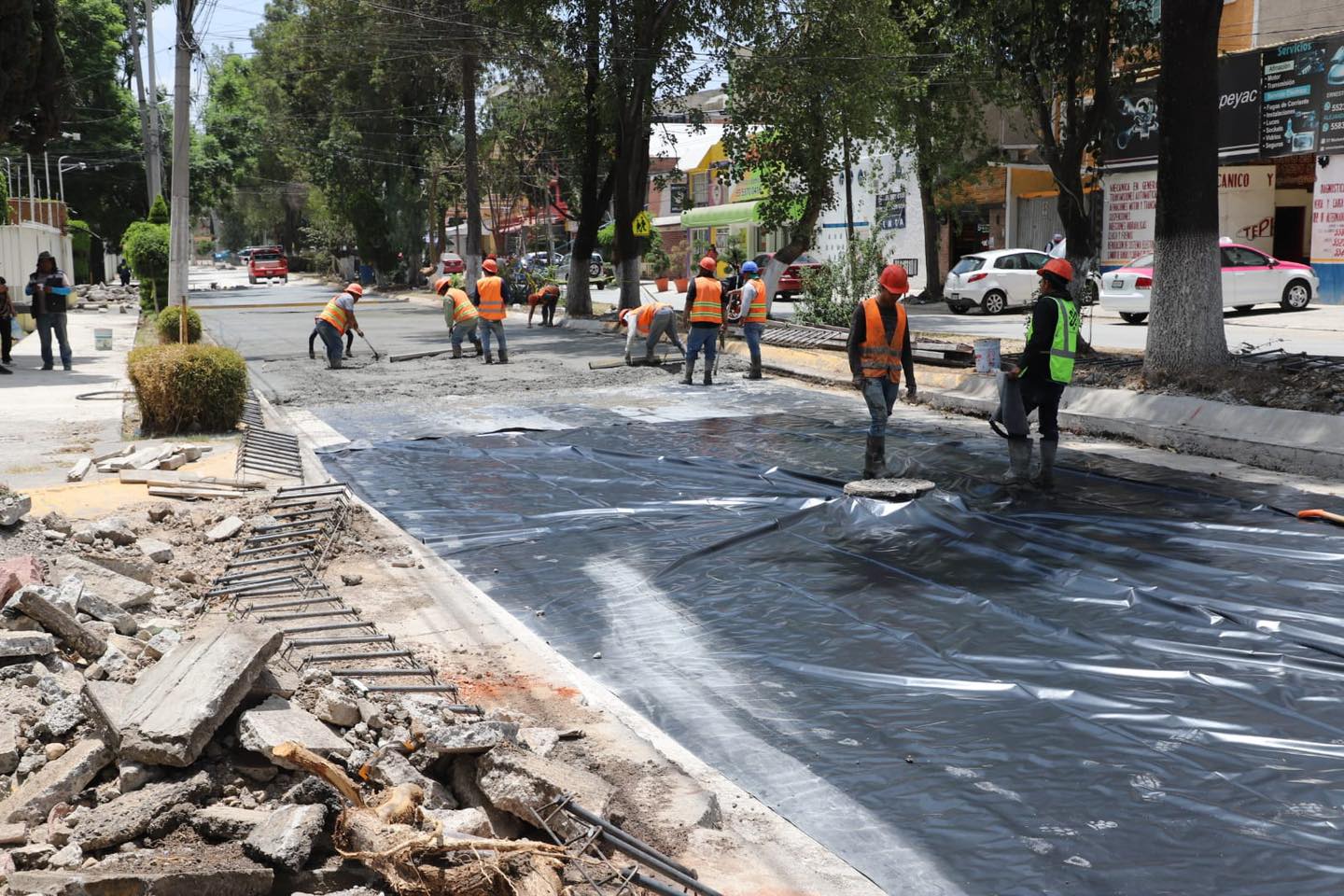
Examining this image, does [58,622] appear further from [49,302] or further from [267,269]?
[267,269]

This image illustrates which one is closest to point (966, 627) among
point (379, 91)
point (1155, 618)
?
point (1155, 618)

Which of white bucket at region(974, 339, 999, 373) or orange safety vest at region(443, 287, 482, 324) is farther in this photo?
orange safety vest at region(443, 287, 482, 324)

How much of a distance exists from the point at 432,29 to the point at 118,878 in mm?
37002

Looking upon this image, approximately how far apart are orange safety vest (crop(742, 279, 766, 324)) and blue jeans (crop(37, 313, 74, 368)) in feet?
36.0

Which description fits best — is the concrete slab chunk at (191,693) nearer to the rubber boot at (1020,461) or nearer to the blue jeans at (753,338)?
the rubber boot at (1020,461)

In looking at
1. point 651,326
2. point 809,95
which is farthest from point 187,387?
point 809,95

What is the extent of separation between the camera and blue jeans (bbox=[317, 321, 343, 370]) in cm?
1981

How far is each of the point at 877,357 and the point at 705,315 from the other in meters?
6.72

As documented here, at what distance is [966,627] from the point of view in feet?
20.6

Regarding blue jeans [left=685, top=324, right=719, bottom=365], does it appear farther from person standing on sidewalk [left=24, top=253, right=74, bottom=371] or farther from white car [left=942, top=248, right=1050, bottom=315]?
white car [left=942, top=248, right=1050, bottom=315]

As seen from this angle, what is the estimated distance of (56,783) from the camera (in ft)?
13.1

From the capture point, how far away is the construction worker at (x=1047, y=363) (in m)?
9.32

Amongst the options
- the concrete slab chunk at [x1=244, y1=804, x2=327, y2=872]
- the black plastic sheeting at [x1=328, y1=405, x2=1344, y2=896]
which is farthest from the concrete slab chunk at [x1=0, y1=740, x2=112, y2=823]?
the black plastic sheeting at [x1=328, y1=405, x2=1344, y2=896]

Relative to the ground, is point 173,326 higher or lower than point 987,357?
higher
